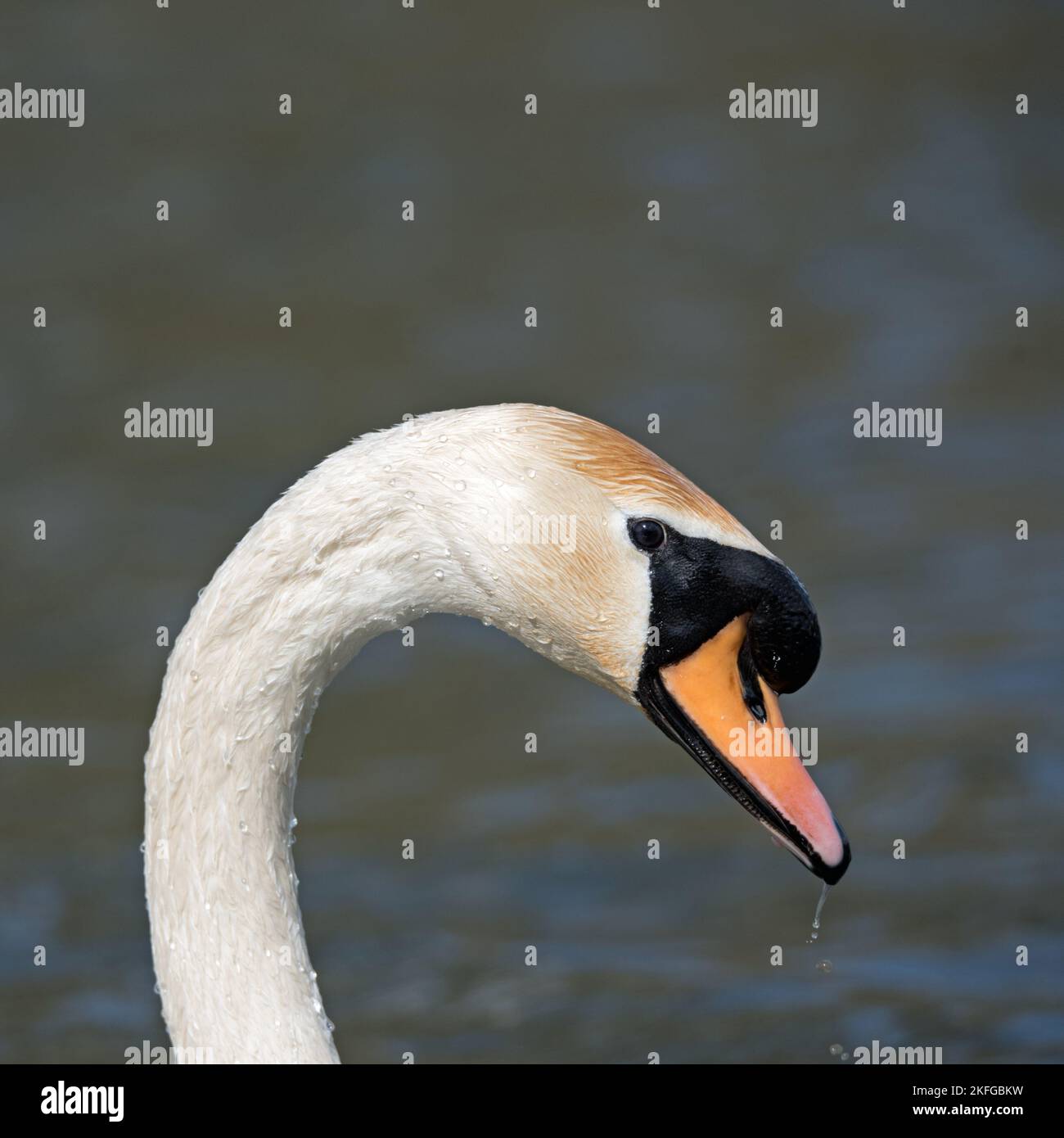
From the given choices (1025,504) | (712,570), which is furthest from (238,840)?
(1025,504)

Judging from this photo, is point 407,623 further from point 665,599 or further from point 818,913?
point 818,913

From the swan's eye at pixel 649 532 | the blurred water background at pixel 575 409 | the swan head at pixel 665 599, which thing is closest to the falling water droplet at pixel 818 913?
the blurred water background at pixel 575 409

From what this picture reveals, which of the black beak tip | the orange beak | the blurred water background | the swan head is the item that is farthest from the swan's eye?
the blurred water background

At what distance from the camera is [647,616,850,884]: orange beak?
3.68m

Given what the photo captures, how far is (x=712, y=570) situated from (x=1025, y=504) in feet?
22.3

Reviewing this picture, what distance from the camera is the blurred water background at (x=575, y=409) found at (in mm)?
7199

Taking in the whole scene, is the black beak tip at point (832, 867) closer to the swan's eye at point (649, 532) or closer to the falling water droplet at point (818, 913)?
the falling water droplet at point (818, 913)

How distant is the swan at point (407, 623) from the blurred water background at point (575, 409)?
125 inches

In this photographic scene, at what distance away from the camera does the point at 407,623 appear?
3740 mm

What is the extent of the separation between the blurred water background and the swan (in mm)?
3172

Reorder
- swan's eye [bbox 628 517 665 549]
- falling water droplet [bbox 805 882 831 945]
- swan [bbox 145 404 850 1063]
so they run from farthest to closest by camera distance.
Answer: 1. falling water droplet [bbox 805 882 831 945]
2. swan's eye [bbox 628 517 665 549]
3. swan [bbox 145 404 850 1063]

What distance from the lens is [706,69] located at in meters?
12.9

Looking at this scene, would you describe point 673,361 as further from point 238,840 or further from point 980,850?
point 238,840

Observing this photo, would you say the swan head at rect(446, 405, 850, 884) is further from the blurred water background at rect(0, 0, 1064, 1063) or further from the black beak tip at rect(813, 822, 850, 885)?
the blurred water background at rect(0, 0, 1064, 1063)
